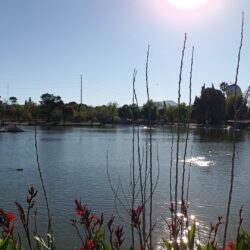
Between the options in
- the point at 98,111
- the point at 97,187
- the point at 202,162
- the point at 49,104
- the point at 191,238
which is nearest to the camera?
the point at 191,238

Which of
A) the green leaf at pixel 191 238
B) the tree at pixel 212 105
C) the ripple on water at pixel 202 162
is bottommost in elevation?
the ripple on water at pixel 202 162

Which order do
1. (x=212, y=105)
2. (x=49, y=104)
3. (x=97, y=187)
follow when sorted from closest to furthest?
1. (x=97, y=187)
2. (x=212, y=105)
3. (x=49, y=104)

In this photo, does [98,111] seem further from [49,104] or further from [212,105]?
[212,105]

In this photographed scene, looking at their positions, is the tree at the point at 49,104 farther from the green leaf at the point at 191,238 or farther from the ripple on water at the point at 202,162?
the green leaf at the point at 191,238

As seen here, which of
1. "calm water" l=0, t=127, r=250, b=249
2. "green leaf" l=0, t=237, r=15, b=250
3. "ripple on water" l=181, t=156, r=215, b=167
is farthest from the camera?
"ripple on water" l=181, t=156, r=215, b=167

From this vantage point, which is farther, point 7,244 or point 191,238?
point 191,238

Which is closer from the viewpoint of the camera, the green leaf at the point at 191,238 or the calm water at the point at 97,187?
the green leaf at the point at 191,238

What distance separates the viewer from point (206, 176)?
28453 mm

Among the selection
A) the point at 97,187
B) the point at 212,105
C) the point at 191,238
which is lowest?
the point at 97,187

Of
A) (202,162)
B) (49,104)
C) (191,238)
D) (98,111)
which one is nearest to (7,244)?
(191,238)

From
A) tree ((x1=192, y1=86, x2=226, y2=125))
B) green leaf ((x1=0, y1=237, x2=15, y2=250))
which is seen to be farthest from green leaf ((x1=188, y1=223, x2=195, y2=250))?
tree ((x1=192, y1=86, x2=226, y2=125))

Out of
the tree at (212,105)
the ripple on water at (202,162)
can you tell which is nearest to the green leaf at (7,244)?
the ripple on water at (202,162)

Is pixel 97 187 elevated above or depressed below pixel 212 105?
below

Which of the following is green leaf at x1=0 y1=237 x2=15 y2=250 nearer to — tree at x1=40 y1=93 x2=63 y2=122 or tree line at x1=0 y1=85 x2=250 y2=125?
tree line at x1=0 y1=85 x2=250 y2=125
